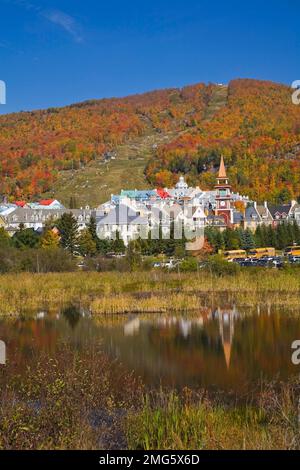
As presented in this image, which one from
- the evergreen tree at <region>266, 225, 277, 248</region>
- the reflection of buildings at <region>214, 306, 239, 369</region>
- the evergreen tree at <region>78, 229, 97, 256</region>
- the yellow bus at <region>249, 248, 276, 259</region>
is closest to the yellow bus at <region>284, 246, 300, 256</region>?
the yellow bus at <region>249, 248, 276, 259</region>

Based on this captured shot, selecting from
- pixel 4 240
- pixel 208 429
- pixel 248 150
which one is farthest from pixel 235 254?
pixel 248 150

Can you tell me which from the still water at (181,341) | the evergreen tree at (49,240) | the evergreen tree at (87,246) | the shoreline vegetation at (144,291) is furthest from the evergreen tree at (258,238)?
the still water at (181,341)

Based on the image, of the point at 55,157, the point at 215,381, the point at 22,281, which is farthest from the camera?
the point at 55,157

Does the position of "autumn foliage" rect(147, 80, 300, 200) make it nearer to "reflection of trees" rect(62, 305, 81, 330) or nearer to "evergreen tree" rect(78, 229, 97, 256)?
"evergreen tree" rect(78, 229, 97, 256)

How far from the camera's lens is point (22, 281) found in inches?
1089

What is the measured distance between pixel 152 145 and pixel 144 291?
10681 centimetres

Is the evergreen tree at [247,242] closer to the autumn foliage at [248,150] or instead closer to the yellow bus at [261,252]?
the yellow bus at [261,252]

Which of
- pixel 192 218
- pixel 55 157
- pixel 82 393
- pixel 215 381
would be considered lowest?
pixel 215 381

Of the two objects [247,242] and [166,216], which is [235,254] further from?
[166,216]

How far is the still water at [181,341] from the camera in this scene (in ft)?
47.5

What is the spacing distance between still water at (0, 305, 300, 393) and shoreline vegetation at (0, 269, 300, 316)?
1.01m

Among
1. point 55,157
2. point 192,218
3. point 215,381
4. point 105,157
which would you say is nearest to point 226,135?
point 105,157

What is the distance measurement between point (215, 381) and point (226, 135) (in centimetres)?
10301
